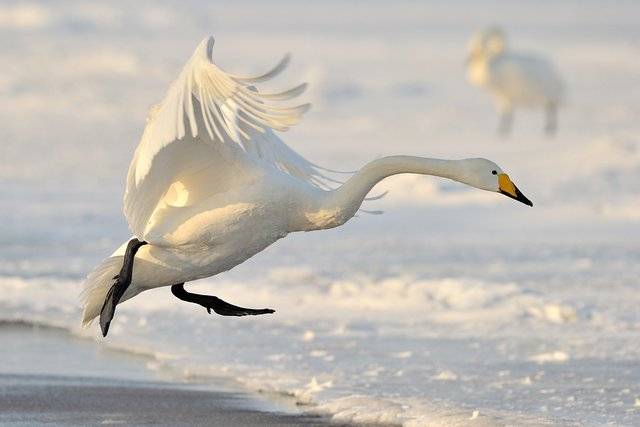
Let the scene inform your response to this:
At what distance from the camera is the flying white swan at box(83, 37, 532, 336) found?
6.61 m

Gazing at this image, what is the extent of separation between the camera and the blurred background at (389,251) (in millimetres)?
7910

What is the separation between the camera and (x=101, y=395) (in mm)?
7465

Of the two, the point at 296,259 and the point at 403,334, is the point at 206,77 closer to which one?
the point at 403,334

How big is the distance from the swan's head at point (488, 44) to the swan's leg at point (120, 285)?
1539cm

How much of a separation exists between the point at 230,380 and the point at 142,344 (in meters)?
1.02

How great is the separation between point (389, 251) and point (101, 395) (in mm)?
4551

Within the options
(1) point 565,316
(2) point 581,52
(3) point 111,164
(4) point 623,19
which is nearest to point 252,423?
(1) point 565,316

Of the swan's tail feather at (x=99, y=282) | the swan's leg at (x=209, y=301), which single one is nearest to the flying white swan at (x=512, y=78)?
the swan's leg at (x=209, y=301)

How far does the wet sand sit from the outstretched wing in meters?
0.82

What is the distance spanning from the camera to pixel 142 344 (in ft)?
28.6

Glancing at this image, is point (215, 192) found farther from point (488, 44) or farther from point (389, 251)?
point (488, 44)

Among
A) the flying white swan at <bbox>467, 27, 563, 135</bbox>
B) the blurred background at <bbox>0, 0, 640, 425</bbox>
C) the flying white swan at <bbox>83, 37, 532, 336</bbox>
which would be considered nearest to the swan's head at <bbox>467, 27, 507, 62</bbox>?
the flying white swan at <bbox>467, 27, 563, 135</bbox>

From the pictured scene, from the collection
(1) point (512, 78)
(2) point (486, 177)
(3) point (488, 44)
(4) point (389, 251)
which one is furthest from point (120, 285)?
(3) point (488, 44)

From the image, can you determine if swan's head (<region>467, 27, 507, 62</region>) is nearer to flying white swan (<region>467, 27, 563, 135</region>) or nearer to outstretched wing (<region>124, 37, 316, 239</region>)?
flying white swan (<region>467, 27, 563, 135</region>)
